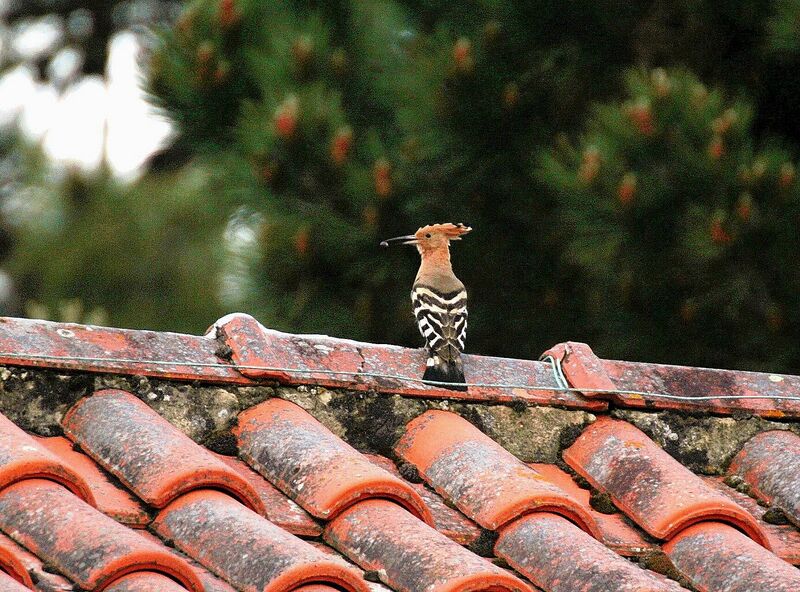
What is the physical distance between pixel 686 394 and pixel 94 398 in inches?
69.7

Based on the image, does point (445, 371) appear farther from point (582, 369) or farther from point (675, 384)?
point (675, 384)

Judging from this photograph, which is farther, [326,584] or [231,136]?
[231,136]

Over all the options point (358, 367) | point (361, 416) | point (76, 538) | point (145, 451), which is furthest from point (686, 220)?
point (76, 538)

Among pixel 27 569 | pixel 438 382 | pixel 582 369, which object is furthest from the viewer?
pixel 582 369

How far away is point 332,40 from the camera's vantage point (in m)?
9.76

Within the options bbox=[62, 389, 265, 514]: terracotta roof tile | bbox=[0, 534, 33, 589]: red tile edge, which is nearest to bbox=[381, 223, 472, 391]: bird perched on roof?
bbox=[62, 389, 265, 514]: terracotta roof tile

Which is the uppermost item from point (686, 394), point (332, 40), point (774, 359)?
point (332, 40)

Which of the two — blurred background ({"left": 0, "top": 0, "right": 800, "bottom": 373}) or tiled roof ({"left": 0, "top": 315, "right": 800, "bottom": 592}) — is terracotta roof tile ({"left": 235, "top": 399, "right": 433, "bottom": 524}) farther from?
blurred background ({"left": 0, "top": 0, "right": 800, "bottom": 373})

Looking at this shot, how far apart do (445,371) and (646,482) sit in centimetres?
63

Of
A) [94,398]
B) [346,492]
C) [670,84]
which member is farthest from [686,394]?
[670,84]

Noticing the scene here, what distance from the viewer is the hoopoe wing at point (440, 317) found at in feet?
14.7

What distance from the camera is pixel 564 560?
2.89 metres

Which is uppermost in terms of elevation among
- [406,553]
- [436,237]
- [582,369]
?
[436,237]

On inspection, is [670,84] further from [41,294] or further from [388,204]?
[41,294]
